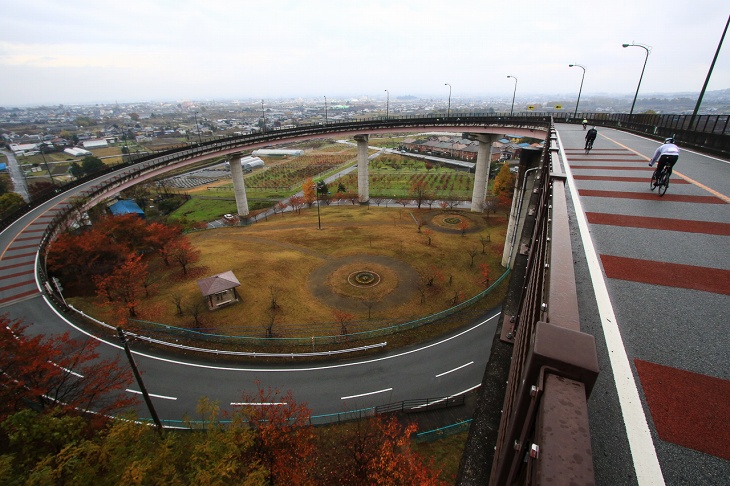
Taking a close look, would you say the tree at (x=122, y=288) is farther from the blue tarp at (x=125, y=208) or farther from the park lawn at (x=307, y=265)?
the blue tarp at (x=125, y=208)

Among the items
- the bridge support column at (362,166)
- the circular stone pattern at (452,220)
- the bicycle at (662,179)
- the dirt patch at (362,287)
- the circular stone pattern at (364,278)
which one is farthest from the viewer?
the bridge support column at (362,166)

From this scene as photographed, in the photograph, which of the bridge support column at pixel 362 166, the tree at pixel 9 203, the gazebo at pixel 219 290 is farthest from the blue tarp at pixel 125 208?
the bridge support column at pixel 362 166

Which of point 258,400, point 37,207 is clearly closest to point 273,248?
point 258,400

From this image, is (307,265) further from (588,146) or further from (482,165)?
(482,165)

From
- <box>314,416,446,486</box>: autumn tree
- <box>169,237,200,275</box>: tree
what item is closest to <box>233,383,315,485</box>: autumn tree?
<box>314,416,446,486</box>: autumn tree

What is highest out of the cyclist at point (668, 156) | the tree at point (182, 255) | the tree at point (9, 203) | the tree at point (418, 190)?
the cyclist at point (668, 156)

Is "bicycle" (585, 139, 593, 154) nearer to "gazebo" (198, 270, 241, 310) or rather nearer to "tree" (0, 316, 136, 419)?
"gazebo" (198, 270, 241, 310)
